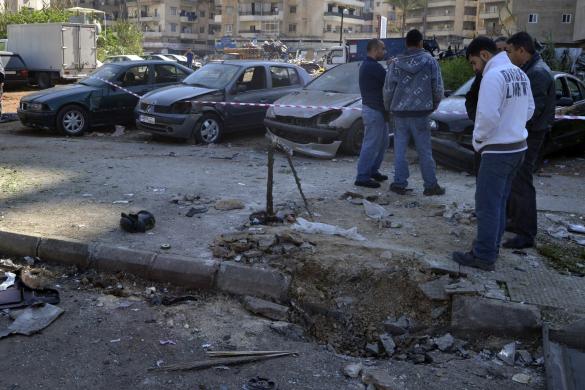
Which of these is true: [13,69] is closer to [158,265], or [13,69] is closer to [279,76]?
[279,76]

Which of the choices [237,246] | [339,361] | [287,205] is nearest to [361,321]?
[339,361]

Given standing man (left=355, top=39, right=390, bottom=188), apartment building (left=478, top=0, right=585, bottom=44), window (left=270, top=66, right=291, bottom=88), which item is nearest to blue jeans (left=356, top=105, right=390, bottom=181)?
standing man (left=355, top=39, right=390, bottom=188)

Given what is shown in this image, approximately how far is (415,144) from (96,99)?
25.9ft

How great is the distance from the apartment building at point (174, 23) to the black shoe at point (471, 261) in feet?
285

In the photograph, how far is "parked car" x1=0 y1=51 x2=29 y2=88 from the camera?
71.7ft

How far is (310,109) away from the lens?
9945mm

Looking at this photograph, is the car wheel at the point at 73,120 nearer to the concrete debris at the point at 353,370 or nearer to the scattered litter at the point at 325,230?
the scattered litter at the point at 325,230

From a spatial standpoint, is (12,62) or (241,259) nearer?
(241,259)

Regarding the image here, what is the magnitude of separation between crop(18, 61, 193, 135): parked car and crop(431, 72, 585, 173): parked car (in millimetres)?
6857

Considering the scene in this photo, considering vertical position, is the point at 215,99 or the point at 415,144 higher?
the point at 215,99

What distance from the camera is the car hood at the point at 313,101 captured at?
32.6ft

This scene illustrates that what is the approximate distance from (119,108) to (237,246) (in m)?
8.57

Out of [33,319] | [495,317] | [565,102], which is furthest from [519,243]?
[565,102]

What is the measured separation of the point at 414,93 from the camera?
6.92m
